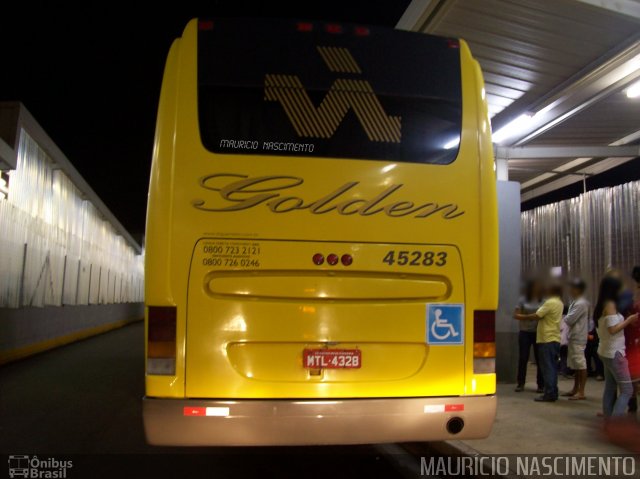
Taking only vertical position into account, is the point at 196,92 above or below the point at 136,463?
above

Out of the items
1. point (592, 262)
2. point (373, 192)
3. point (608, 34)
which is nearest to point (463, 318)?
point (373, 192)

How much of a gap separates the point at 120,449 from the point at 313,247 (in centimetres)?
367

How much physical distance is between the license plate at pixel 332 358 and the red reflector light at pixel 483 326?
37.0 inches

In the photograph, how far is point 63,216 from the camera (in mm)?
19312

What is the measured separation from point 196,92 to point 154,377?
213 cm

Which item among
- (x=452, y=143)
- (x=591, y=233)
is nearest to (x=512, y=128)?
(x=591, y=233)

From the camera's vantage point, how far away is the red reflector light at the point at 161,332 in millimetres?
4090

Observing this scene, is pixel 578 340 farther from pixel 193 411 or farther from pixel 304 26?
pixel 193 411

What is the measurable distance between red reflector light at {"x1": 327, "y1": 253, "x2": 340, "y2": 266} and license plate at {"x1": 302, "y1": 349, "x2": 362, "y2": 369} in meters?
0.64

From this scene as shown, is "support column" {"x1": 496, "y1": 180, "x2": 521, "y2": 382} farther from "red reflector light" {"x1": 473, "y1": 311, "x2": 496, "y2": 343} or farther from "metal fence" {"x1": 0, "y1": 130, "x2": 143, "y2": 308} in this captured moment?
"metal fence" {"x1": 0, "y1": 130, "x2": 143, "y2": 308}

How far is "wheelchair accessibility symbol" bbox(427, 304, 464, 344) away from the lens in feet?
14.3

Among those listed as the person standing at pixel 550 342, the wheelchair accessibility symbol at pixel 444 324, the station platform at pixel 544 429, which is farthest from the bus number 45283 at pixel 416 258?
the person standing at pixel 550 342

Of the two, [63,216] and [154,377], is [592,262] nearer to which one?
[154,377]

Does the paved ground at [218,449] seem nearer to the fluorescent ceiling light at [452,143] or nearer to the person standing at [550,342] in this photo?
the person standing at [550,342]
